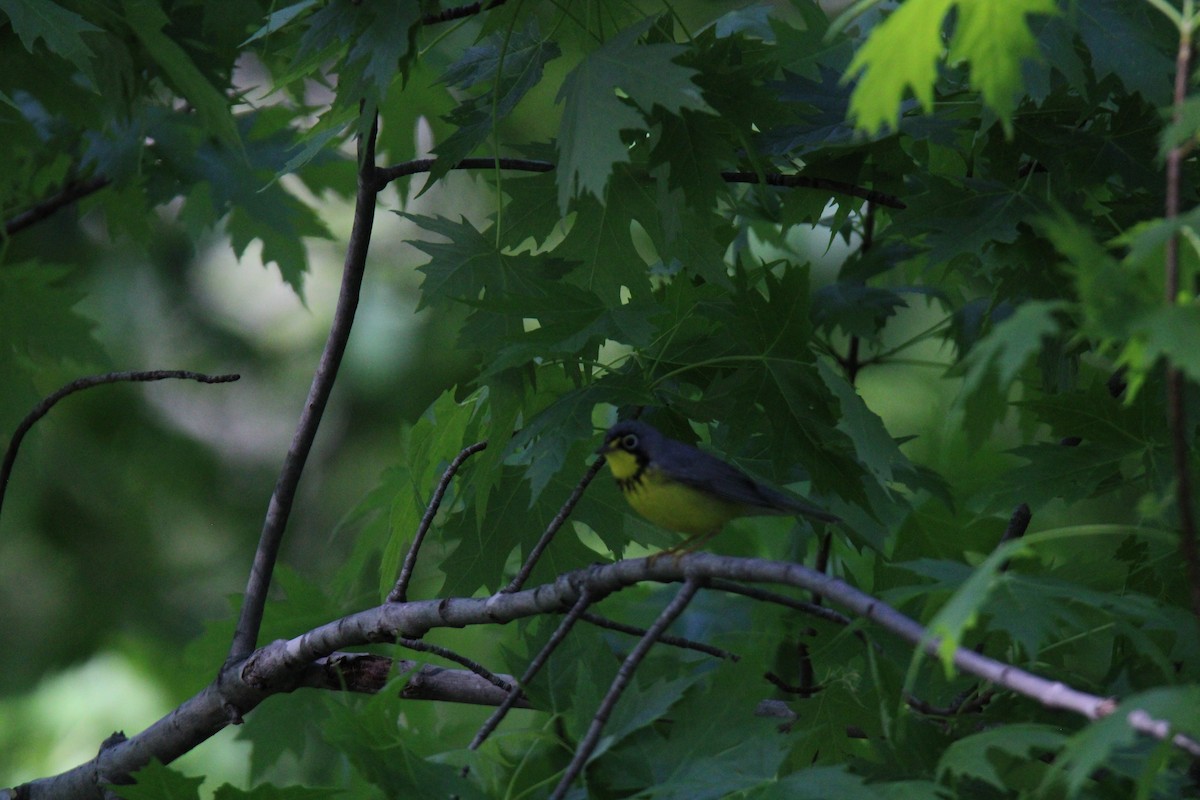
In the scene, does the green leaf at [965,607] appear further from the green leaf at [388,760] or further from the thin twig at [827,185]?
the thin twig at [827,185]

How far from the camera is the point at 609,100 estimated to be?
1951 millimetres

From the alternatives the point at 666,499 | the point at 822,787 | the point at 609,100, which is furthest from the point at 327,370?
the point at 822,787

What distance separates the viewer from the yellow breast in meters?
2.21

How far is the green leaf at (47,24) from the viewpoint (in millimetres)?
2404

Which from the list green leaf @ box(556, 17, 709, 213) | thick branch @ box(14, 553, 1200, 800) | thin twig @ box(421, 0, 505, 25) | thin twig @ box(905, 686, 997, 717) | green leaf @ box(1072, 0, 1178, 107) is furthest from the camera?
thin twig @ box(421, 0, 505, 25)

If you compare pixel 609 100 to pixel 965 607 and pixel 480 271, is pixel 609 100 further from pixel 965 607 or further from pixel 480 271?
pixel 965 607

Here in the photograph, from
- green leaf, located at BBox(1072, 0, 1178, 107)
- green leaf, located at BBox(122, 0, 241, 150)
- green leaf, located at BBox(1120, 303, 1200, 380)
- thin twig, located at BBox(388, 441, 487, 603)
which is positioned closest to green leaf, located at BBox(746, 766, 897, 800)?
green leaf, located at BBox(1120, 303, 1200, 380)

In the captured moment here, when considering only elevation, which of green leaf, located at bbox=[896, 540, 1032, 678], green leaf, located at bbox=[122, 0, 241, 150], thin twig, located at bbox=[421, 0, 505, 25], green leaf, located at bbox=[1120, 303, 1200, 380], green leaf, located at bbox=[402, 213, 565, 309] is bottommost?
green leaf, located at bbox=[896, 540, 1032, 678]

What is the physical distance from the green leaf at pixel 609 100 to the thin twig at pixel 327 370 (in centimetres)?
50

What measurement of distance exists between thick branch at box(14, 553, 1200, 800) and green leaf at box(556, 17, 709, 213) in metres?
0.61

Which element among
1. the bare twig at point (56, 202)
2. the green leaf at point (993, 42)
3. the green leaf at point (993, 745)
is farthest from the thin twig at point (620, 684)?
the bare twig at point (56, 202)

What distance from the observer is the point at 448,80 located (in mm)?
2477

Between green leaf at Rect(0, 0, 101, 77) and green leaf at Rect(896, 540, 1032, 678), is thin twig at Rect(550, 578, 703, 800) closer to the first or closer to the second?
green leaf at Rect(896, 540, 1032, 678)

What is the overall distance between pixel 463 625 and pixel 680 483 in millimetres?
472
